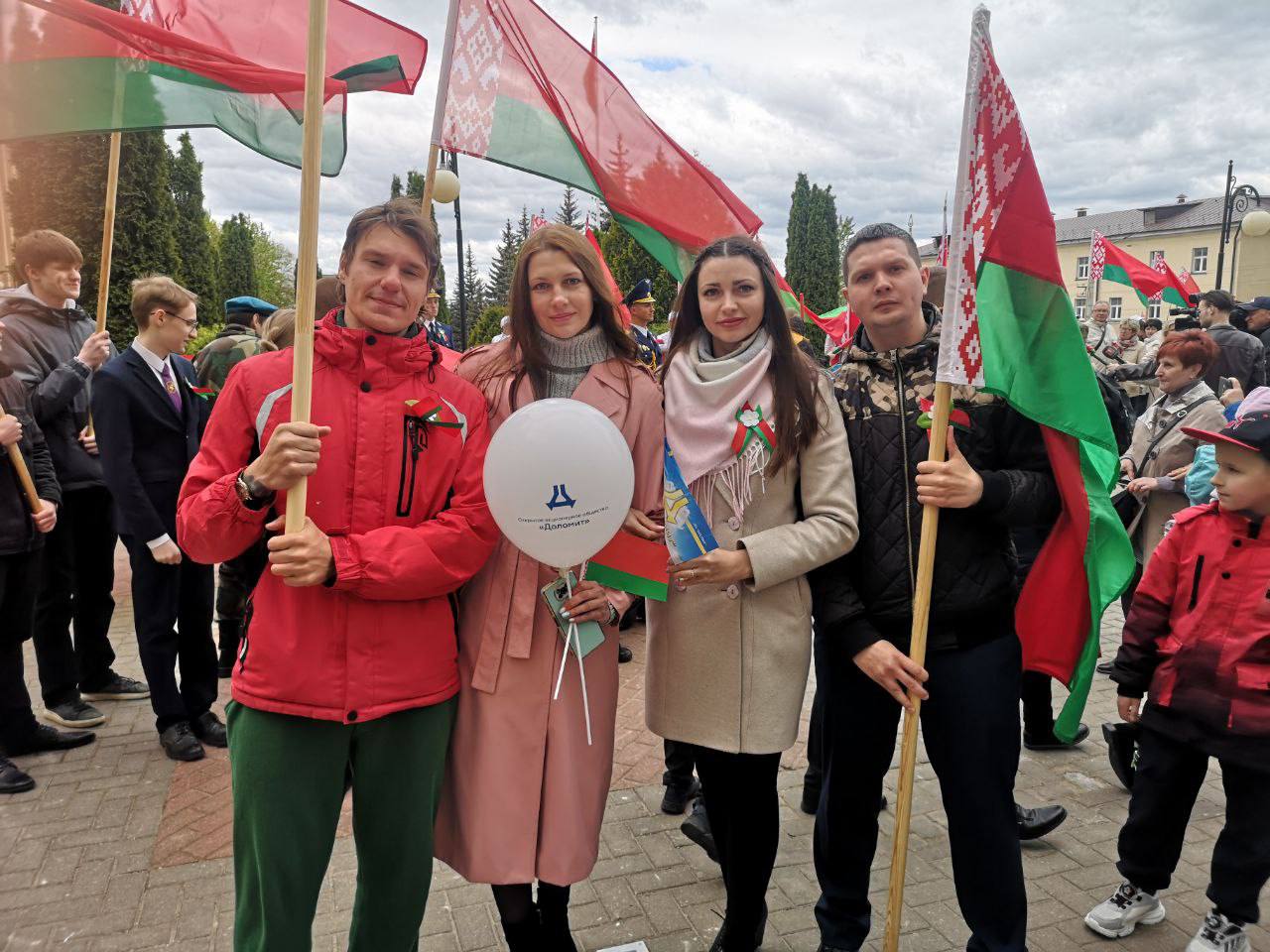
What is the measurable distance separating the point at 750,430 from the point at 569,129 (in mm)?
1967

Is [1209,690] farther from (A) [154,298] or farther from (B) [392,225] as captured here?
(A) [154,298]

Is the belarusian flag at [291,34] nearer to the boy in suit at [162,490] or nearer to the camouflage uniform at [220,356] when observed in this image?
the boy in suit at [162,490]

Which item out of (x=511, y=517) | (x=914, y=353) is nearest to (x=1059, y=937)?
(x=914, y=353)

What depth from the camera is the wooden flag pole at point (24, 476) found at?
406cm

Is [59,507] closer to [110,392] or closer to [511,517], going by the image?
[110,392]

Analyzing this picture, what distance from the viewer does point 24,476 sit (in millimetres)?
4086

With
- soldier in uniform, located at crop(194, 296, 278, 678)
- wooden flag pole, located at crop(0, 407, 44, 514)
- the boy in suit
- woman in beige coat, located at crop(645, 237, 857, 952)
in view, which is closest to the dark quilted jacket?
woman in beige coat, located at crop(645, 237, 857, 952)

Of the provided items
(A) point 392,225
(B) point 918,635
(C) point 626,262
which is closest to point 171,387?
(A) point 392,225

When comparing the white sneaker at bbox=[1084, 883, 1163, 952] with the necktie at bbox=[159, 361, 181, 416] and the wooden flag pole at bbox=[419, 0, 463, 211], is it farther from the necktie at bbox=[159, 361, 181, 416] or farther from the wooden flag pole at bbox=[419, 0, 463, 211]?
the necktie at bbox=[159, 361, 181, 416]

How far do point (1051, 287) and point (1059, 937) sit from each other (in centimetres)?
239

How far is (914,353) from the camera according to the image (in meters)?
2.56

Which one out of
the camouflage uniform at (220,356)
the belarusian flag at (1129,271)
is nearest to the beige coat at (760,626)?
the camouflage uniform at (220,356)

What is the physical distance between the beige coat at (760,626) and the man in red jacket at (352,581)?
2.39ft

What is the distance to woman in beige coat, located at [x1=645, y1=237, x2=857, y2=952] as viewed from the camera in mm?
2428
